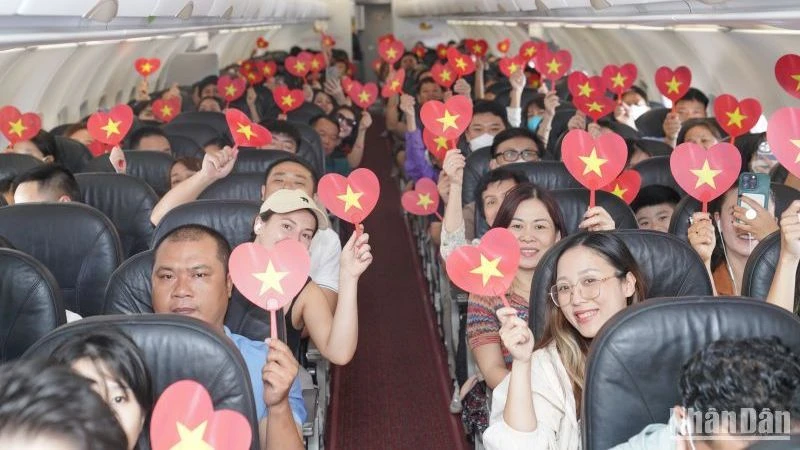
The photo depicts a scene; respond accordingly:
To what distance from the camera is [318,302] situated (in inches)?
162

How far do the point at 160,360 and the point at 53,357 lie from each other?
1.18 feet

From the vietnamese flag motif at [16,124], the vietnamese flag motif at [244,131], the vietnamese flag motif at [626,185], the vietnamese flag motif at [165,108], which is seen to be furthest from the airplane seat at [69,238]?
the vietnamese flag motif at [165,108]

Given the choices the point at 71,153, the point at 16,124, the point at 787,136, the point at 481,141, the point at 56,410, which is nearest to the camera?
the point at 56,410

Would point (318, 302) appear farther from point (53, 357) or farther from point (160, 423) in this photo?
point (160, 423)

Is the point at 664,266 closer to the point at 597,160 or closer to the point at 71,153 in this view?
the point at 597,160

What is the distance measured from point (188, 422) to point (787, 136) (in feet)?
8.29

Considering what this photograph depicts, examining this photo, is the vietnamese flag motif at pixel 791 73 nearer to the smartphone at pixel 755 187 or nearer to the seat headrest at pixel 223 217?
the smartphone at pixel 755 187

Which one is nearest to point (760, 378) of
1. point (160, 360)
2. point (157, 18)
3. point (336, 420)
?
point (160, 360)

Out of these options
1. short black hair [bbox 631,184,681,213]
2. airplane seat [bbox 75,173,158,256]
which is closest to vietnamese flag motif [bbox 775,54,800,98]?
short black hair [bbox 631,184,681,213]

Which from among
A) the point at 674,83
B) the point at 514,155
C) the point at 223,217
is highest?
the point at 674,83

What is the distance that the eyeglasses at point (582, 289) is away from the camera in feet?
10.8

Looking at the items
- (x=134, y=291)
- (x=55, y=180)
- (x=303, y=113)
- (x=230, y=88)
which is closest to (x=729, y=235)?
(x=134, y=291)

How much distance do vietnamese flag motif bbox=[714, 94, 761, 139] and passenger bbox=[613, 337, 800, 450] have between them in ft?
13.0

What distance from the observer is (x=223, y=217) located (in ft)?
15.0
